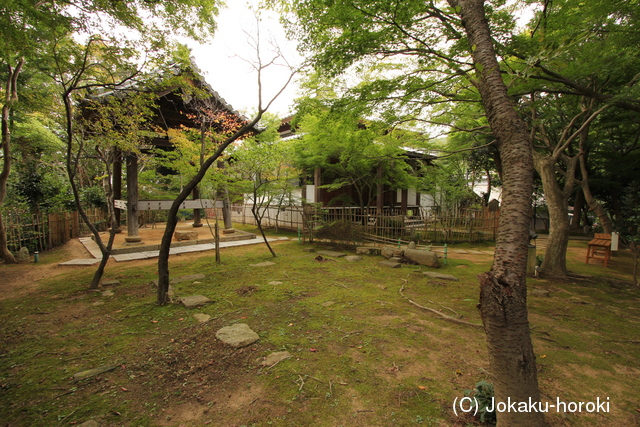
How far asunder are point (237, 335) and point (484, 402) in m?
2.83

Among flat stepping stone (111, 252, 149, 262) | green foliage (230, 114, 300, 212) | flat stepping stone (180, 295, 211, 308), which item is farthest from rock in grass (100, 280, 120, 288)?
green foliage (230, 114, 300, 212)

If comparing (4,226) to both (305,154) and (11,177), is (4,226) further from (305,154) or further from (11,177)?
A: (305,154)

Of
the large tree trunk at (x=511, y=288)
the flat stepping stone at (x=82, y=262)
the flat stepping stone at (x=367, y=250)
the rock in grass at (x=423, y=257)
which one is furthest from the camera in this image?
the flat stepping stone at (x=367, y=250)

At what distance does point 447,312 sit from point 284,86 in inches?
195

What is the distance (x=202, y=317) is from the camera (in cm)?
417

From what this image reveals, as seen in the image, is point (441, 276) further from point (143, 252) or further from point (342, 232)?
point (143, 252)

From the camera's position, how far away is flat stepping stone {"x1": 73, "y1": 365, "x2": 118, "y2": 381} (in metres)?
2.73

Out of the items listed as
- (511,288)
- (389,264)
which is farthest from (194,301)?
(389,264)

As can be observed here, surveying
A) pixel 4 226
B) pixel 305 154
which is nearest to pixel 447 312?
pixel 305 154

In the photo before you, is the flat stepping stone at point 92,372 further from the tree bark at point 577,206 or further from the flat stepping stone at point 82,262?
the tree bark at point 577,206

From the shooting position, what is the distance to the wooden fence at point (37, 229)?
8060 mm

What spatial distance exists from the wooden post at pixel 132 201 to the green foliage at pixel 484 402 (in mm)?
10679

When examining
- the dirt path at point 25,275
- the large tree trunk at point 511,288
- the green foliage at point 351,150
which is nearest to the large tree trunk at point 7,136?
the dirt path at point 25,275

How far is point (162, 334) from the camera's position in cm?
367
